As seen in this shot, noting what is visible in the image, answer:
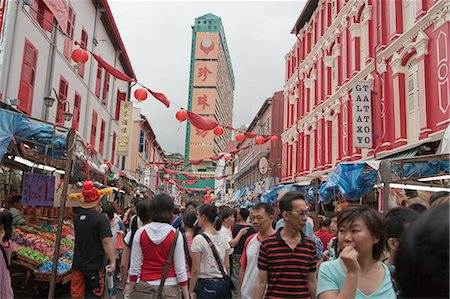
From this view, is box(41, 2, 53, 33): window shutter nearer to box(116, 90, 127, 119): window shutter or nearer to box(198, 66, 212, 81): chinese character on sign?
box(116, 90, 127, 119): window shutter

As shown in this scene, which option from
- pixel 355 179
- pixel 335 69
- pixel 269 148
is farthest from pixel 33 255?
pixel 269 148

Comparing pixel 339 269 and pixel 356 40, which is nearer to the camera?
pixel 339 269

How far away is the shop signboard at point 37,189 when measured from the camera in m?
8.44

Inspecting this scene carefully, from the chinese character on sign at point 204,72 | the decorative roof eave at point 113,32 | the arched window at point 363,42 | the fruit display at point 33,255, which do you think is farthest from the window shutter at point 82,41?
the chinese character on sign at point 204,72

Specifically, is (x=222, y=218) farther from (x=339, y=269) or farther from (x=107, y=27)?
(x=107, y=27)

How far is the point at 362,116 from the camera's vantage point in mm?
13984

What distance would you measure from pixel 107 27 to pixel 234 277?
18.9 metres

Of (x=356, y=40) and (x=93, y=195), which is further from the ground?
(x=356, y=40)

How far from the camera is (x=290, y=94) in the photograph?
27.8 m

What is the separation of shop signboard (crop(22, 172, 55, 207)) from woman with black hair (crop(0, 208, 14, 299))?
3866mm

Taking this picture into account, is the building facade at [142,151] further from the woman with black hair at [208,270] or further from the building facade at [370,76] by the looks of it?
the woman with black hair at [208,270]

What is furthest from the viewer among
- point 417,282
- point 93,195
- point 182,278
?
point 93,195

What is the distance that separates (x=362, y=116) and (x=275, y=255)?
37.7 ft

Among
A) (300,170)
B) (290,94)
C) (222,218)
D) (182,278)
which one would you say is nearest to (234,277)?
(222,218)
